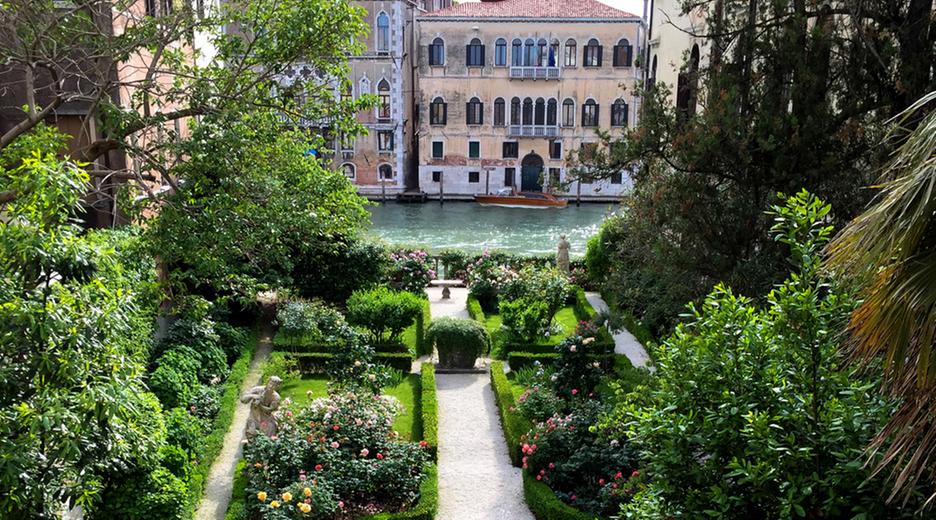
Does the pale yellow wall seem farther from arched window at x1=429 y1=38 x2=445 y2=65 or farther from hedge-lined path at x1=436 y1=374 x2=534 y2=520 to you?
hedge-lined path at x1=436 y1=374 x2=534 y2=520

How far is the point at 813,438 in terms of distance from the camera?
4.15 meters

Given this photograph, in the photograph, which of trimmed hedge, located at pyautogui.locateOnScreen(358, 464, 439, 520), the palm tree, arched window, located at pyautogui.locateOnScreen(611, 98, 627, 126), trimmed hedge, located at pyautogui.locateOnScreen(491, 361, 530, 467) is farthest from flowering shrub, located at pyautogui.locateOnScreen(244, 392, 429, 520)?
arched window, located at pyautogui.locateOnScreen(611, 98, 627, 126)

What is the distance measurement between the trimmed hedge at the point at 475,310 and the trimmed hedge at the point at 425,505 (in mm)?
7404

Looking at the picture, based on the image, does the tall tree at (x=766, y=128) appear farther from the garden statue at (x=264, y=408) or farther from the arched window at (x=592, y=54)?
the arched window at (x=592, y=54)

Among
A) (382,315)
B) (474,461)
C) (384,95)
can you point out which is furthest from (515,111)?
(474,461)

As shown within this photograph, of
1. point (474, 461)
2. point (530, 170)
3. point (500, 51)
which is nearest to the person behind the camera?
point (474, 461)

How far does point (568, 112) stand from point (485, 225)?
887cm

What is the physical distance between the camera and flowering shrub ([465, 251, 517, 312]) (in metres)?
18.7

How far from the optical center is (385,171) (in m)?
44.3

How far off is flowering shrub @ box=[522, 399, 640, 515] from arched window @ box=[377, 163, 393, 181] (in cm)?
3507

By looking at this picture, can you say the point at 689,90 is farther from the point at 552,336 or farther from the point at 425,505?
the point at 425,505

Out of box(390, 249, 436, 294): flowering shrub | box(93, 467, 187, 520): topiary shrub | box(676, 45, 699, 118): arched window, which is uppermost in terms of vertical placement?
box(676, 45, 699, 118): arched window

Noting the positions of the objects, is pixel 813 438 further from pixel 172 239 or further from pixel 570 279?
pixel 570 279

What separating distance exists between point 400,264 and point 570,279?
4.59 meters
